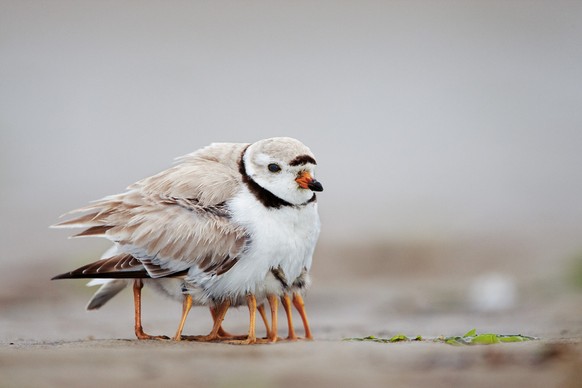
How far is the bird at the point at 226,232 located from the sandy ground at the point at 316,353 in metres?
0.41

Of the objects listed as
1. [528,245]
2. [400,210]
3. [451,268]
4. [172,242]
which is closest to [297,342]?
[172,242]

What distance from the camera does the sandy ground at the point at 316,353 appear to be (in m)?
5.65

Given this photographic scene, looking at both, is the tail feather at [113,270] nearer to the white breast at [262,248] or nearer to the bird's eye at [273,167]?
the white breast at [262,248]

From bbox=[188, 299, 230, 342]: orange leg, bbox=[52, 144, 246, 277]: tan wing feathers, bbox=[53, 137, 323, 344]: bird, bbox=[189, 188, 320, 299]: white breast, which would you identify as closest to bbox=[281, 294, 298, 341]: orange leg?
bbox=[53, 137, 323, 344]: bird

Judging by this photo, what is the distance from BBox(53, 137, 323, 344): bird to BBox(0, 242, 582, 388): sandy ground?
406mm

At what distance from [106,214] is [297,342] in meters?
1.43

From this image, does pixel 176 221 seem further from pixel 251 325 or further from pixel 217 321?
pixel 251 325

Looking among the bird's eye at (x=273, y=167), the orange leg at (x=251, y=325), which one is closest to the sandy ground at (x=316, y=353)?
the orange leg at (x=251, y=325)

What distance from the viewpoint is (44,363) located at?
232 inches

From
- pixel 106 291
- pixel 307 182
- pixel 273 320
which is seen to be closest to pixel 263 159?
pixel 307 182

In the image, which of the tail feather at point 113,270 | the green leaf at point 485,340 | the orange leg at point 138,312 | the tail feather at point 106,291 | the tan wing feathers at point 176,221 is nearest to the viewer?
the green leaf at point 485,340

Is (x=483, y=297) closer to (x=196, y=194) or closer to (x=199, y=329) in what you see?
(x=199, y=329)

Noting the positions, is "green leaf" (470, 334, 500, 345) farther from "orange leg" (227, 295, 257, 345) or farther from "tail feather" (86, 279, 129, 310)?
"tail feather" (86, 279, 129, 310)

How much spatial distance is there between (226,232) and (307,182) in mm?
562
